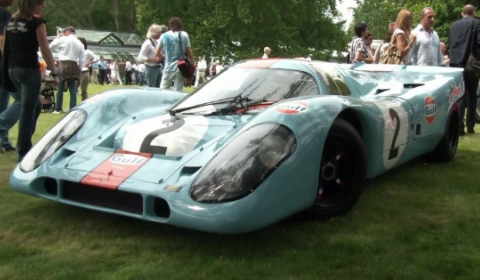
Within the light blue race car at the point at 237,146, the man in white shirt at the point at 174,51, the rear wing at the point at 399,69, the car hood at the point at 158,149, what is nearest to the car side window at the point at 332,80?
the light blue race car at the point at 237,146

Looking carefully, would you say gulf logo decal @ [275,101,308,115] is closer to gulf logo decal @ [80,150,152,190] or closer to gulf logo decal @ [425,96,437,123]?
gulf logo decal @ [80,150,152,190]

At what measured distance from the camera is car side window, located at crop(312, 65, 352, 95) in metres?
3.99

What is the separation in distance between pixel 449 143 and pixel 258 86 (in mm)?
2291

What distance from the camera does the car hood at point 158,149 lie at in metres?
3.02

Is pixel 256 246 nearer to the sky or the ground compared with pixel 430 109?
nearer to the ground

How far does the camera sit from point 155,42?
27.6ft

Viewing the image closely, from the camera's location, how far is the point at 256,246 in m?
2.90

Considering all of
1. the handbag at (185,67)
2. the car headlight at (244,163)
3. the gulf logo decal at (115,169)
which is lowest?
the gulf logo decal at (115,169)

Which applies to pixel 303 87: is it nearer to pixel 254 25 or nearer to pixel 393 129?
pixel 393 129

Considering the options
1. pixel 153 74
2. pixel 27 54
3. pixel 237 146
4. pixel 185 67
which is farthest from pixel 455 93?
pixel 153 74

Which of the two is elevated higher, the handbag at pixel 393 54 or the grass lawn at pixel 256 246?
the handbag at pixel 393 54

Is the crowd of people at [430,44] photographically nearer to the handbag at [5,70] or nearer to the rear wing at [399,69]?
the rear wing at [399,69]

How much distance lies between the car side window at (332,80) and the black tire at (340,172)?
651 mm

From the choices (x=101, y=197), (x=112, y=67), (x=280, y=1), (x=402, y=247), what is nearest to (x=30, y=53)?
(x=101, y=197)
